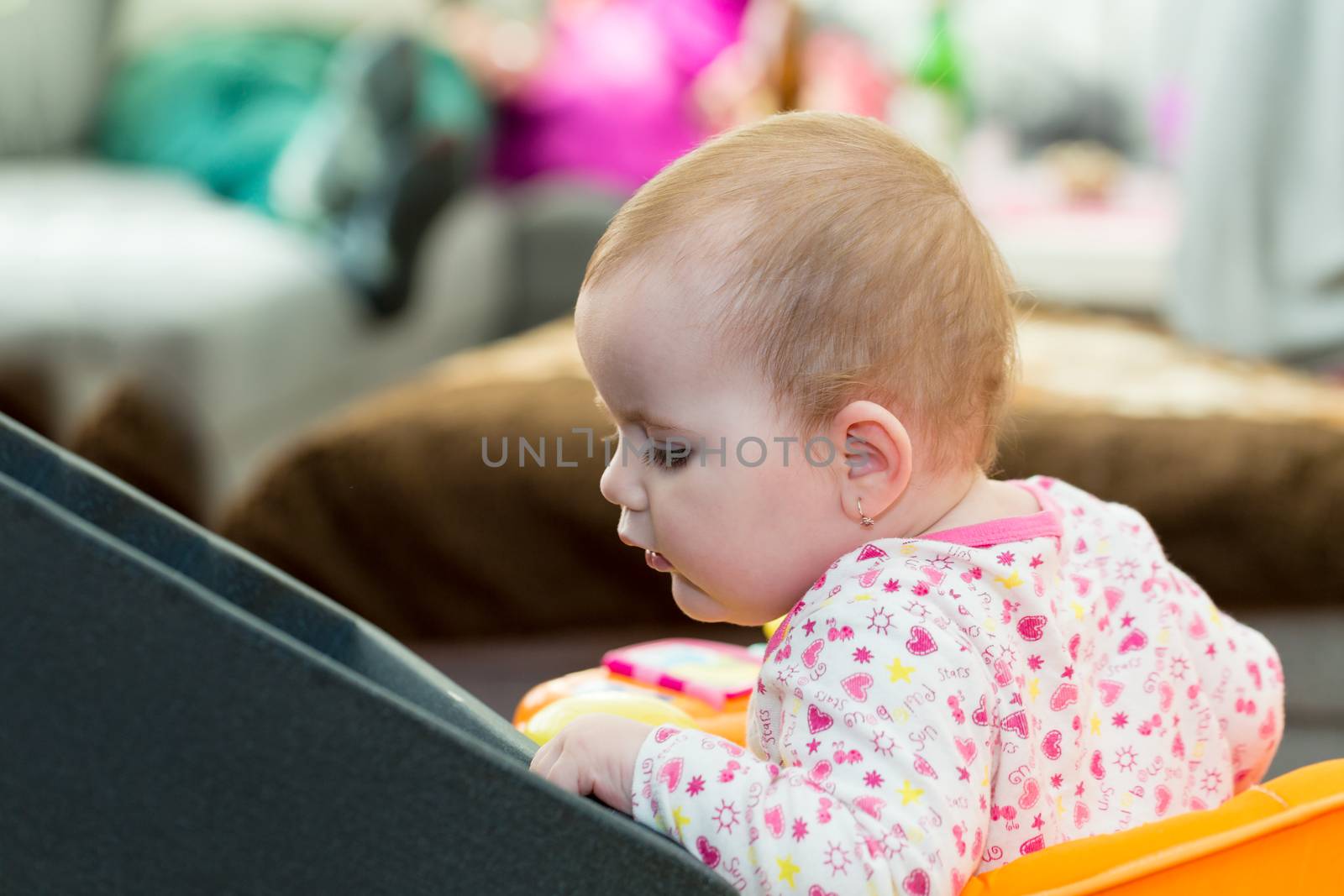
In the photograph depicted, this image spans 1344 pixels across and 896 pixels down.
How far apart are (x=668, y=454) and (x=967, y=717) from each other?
169 millimetres

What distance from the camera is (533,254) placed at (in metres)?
3.00

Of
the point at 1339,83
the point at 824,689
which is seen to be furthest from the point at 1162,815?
the point at 1339,83

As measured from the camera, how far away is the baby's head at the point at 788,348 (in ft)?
1.90

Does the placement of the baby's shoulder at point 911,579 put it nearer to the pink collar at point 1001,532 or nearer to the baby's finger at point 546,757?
the pink collar at point 1001,532

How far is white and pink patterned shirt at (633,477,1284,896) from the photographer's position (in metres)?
0.51

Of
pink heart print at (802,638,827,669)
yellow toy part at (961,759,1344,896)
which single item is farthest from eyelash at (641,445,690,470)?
yellow toy part at (961,759,1344,896)

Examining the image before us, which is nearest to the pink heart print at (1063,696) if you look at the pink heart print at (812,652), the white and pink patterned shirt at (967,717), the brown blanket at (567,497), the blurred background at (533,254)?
the white and pink patterned shirt at (967,717)

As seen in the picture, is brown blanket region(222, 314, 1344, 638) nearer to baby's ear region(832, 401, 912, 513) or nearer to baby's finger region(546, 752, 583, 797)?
baby's ear region(832, 401, 912, 513)

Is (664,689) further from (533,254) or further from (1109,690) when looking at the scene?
(533,254)

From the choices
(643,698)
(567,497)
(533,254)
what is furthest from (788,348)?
(533,254)

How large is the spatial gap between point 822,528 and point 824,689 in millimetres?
97

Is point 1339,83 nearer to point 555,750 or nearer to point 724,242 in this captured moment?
point 724,242

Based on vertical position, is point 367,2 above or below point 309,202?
above

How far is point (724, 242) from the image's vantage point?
1.92ft
